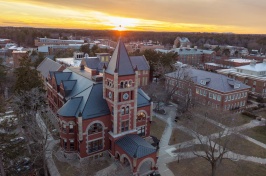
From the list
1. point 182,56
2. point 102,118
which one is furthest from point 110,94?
point 182,56

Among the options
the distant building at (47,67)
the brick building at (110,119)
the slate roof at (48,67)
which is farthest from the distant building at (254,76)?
the slate roof at (48,67)

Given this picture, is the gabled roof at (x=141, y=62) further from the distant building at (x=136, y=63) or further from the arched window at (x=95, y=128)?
the arched window at (x=95, y=128)

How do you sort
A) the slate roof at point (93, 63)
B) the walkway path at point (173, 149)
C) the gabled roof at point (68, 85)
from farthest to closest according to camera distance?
the slate roof at point (93, 63), the gabled roof at point (68, 85), the walkway path at point (173, 149)

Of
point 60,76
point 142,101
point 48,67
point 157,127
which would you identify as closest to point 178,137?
point 157,127

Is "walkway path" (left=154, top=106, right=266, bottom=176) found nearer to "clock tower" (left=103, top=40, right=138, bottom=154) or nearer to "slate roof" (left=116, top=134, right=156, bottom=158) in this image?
"slate roof" (left=116, top=134, right=156, bottom=158)

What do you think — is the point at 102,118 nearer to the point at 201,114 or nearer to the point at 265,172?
the point at 201,114

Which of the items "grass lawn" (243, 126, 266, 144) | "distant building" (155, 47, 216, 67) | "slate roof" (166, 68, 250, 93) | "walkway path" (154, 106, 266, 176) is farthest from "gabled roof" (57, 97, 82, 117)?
"distant building" (155, 47, 216, 67)

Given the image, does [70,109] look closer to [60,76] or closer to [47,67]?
[60,76]
